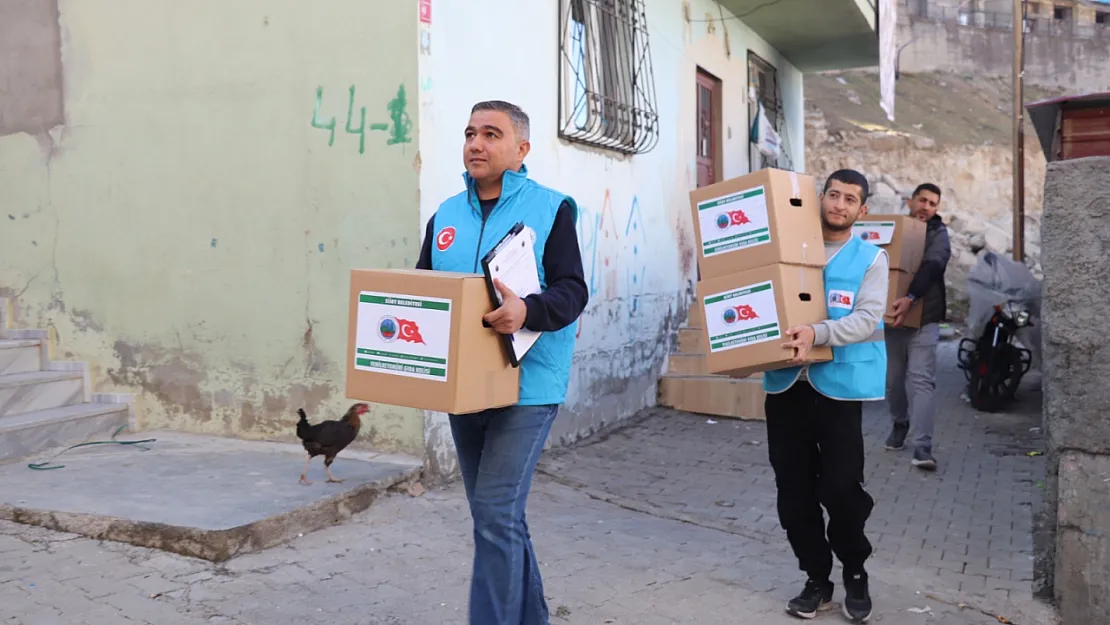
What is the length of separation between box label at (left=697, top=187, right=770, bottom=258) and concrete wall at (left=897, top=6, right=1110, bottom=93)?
48.4 m

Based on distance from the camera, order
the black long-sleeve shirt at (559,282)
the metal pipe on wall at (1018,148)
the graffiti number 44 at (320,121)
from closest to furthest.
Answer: the black long-sleeve shirt at (559,282) → the graffiti number 44 at (320,121) → the metal pipe on wall at (1018,148)

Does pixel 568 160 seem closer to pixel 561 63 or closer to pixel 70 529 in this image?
pixel 561 63

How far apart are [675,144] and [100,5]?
16.3 feet

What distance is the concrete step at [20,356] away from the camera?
6309 millimetres

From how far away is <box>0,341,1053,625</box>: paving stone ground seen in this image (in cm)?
374

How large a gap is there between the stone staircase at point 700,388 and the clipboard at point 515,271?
18.0 feet

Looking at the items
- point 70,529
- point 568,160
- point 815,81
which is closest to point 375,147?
point 568,160

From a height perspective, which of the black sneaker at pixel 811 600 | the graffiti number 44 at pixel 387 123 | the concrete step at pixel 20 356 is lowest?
the black sneaker at pixel 811 600

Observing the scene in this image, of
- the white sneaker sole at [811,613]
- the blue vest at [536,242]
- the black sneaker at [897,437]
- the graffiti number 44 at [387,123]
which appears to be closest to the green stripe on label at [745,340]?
the blue vest at [536,242]

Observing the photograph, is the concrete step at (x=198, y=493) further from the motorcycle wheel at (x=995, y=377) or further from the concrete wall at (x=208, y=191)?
the motorcycle wheel at (x=995, y=377)

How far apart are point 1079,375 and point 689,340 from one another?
18.2 ft

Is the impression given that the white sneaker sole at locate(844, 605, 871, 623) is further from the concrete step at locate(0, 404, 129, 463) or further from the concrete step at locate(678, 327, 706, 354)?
the concrete step at locate(678, 327, 706, 354)

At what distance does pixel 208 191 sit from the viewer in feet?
19.7

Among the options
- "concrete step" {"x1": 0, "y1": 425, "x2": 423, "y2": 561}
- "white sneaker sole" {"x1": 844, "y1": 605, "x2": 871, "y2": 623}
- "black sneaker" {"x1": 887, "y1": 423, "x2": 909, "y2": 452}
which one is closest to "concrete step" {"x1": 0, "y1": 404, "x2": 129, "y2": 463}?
"concrete step" {"x1": 0, "y1": 425, "x2": 423, "y2": 561}
